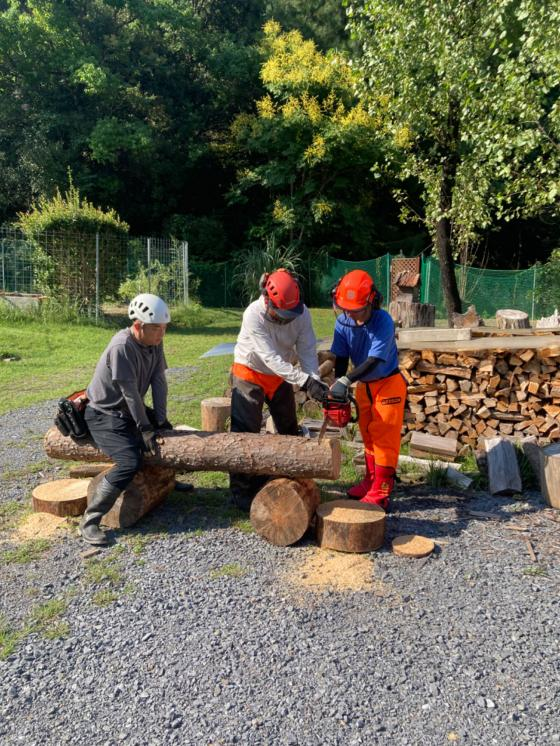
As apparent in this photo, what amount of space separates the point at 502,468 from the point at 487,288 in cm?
1596

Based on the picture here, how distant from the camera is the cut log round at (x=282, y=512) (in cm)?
404

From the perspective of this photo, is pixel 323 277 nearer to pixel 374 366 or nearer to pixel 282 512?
pixel 374 366

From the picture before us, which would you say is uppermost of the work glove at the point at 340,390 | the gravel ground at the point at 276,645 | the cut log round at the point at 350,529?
the work glove at the point at 340,390

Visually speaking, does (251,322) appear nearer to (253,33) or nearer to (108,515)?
(108,515)

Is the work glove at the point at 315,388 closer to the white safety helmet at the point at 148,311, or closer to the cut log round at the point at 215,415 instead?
the white safety helmet at the point at 148,311

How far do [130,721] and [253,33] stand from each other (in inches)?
1316

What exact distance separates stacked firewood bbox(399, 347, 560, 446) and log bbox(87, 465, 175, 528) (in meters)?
2.90

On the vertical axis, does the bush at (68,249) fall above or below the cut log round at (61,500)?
above

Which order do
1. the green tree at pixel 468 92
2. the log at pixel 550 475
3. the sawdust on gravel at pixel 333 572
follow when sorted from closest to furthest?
the sawdust on gravel at pixel 333 572
the log at pixel 550 475
the green tree at pixel 468 92

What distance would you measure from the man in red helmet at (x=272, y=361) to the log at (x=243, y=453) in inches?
12.4

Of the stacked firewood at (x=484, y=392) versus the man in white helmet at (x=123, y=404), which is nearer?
the man in white helmet at (x=123, y=404)

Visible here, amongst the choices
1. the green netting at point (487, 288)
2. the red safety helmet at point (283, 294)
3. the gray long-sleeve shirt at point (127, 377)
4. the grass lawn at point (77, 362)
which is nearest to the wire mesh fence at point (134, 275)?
the green netting at point (487, 288)

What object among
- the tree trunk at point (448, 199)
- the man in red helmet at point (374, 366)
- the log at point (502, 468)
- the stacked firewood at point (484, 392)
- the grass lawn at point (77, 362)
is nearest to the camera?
the man in red helmet at point (374, 366)

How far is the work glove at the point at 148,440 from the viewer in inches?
166
